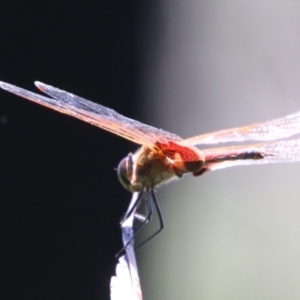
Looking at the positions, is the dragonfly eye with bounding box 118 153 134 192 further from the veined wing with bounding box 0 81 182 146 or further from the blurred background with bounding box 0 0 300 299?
the blurred background with bounding box 0 0 300 299

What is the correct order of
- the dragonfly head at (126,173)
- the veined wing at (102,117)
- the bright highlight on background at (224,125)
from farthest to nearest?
the bright highlight on background at (224,125) < the dragonfly head at (126,173) < the veined wing at (102,117)

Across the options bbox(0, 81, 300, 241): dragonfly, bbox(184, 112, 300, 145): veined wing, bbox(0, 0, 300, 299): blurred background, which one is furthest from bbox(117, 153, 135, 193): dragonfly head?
bbox(0, 0, 300, 299): blurred background

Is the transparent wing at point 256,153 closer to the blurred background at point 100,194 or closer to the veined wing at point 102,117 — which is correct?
the veined wing at point 102,117

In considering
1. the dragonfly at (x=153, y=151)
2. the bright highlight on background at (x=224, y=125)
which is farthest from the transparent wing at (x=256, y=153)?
the bright highlight on background at (x=224, y=125)

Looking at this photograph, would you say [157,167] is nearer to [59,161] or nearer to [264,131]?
[264,131]

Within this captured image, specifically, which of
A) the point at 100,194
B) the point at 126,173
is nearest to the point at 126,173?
the point at 126,173

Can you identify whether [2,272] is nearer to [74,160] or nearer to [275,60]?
[74,160]

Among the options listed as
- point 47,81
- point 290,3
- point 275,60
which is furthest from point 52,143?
point 290,3
